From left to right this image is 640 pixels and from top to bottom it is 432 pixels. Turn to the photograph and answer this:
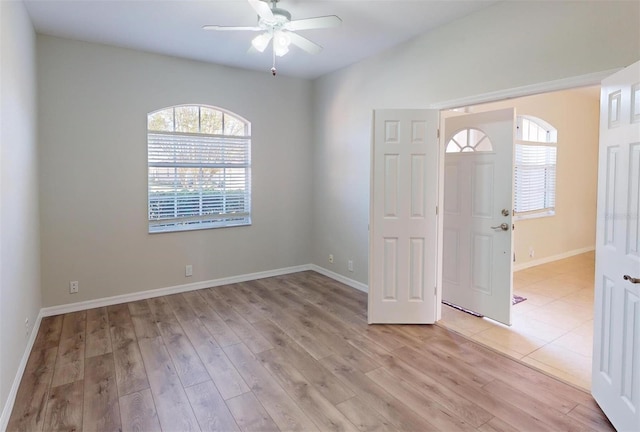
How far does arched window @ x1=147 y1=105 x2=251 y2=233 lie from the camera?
432cm

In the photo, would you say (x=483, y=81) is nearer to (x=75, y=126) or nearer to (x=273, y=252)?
(x=273, y=252)

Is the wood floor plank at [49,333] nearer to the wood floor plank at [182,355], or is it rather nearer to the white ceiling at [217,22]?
the wood floor plank at [182,355]

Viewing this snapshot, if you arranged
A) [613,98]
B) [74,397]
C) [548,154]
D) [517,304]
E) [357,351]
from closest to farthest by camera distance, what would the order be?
[613,98] < [74,397] < [357,351] < [517,304] < [548,154]

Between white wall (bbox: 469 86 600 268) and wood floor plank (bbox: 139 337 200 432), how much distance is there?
4.98 meters

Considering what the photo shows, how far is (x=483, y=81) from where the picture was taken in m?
3.08

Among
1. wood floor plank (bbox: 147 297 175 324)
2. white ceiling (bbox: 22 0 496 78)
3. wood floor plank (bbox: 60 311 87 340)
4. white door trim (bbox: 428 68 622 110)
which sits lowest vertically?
wood floor plank (bbox: 60 311 87 340)

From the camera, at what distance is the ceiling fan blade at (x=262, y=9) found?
7.74 feet

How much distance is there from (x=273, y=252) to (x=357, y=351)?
2.51 metres

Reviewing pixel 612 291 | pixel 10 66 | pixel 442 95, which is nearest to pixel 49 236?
Answer: pixel 10 66

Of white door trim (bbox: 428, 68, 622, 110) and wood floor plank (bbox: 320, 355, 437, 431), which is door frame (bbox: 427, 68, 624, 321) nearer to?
white door trim (bbox: 428, 68, 622, 110)

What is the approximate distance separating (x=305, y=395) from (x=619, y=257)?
6.78 ft

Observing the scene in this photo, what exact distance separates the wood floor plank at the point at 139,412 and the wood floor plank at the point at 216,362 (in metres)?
0.42

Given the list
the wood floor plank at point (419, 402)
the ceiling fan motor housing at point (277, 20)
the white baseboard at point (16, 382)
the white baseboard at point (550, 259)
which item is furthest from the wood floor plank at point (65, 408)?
the white baseboard at point (550, 259)

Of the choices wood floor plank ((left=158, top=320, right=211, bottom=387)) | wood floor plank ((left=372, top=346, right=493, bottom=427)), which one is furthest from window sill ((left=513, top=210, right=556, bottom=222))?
wood floor plank ((left=158, top=320, right=211, bottom=387))
